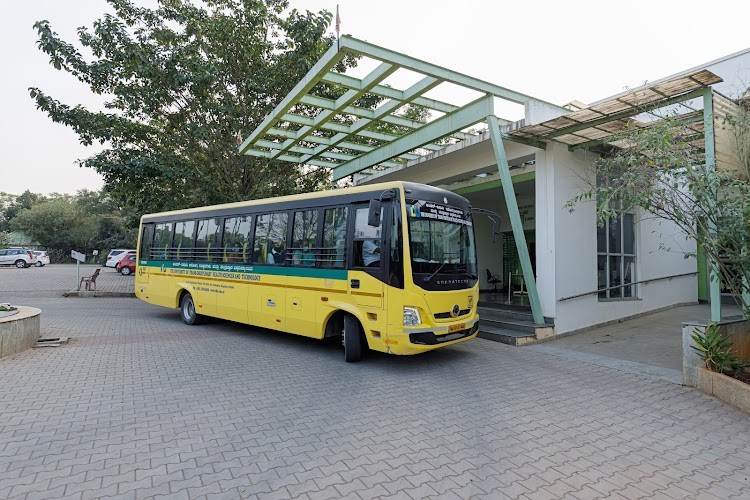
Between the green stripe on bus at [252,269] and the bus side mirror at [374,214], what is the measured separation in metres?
1.06

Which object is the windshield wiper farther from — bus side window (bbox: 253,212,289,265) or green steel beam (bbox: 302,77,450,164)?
green steel beam (bbox: 302,77,450,164)

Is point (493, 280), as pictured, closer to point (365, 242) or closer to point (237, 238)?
point (237, 238)

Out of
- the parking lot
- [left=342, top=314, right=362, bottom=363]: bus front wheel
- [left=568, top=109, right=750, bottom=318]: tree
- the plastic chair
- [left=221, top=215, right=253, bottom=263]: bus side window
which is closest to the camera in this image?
the parking lot

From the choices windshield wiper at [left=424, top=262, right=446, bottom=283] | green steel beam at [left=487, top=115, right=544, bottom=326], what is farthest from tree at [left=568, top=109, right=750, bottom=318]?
green steel beam at [left=487, top=115, right=544, bottom=326]

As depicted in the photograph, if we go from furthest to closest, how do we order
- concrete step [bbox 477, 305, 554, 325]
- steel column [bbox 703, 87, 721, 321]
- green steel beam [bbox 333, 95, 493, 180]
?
concrete step [bbox 477, 305, 554, 325]
green steel beam [bbox 333, 95, 493, 180]
steel column [bbox 703, 87, 721, 321]

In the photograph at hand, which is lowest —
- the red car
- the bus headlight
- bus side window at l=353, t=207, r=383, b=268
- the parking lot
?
the parking lot

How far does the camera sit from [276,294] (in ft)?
26.1

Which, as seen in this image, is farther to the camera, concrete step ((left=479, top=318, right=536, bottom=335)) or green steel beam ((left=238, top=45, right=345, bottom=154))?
concrete step ((left=479, top=318, right=536, bottom=335))

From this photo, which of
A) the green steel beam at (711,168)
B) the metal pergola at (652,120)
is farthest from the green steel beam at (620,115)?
the green steel beam at (711,168)

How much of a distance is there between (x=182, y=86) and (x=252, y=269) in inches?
336

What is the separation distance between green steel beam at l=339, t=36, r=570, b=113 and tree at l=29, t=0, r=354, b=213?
784 cm

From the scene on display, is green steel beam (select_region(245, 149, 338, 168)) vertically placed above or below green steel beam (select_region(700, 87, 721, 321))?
above

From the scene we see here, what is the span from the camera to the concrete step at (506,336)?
27.3 feet

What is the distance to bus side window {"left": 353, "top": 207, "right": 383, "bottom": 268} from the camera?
6344mm
